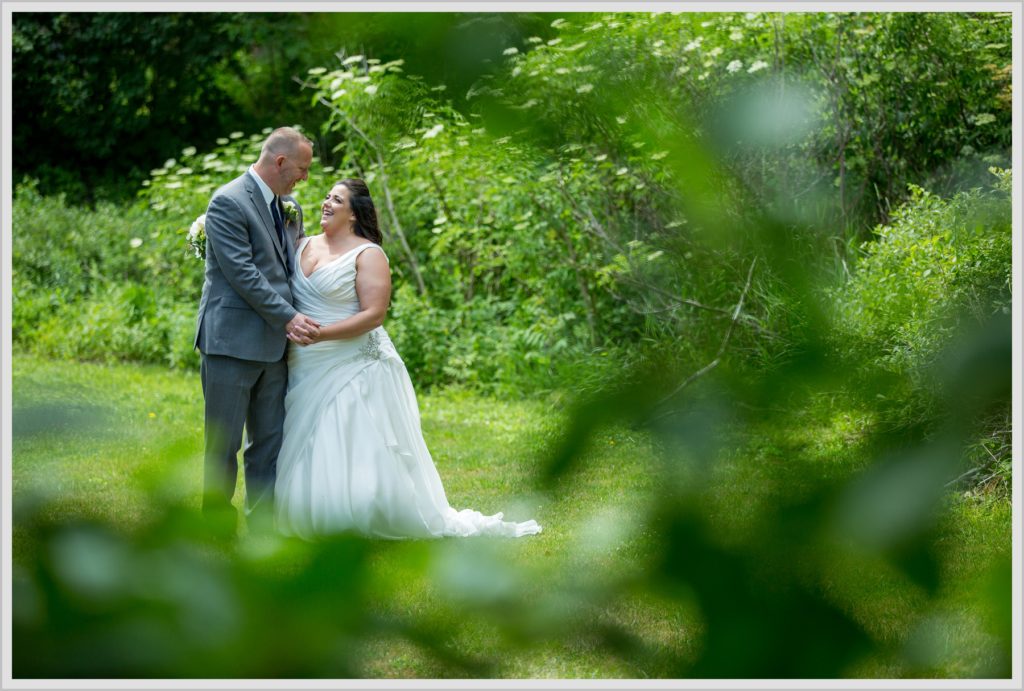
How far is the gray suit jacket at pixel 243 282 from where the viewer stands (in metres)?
4.05

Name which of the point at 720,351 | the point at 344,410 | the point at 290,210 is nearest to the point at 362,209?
the point at 290,210

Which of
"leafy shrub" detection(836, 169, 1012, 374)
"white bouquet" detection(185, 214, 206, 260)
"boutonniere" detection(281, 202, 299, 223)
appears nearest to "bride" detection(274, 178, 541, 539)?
"boutonniere" detection(281, 202, 299, 223)

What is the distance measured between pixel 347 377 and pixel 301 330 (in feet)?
1.07

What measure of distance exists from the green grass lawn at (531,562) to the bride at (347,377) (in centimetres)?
370

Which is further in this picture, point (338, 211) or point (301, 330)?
point (338, 211)

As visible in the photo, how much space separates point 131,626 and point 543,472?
237mm

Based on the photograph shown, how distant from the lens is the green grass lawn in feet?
1.73

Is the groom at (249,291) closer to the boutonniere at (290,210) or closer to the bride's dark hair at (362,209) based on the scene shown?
the boutonniere at (290,210)

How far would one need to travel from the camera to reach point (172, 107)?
11.9 m

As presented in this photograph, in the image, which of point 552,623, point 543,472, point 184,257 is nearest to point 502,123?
point 543,472

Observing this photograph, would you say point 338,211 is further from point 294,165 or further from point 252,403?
point 252,403

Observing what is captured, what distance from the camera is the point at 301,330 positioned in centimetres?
425

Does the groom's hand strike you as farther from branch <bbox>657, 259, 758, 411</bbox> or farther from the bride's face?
branch <bbox>657, 259, 758, 411</bbox>

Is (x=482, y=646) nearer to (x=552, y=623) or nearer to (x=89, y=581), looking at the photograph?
(x=552, y=623)
